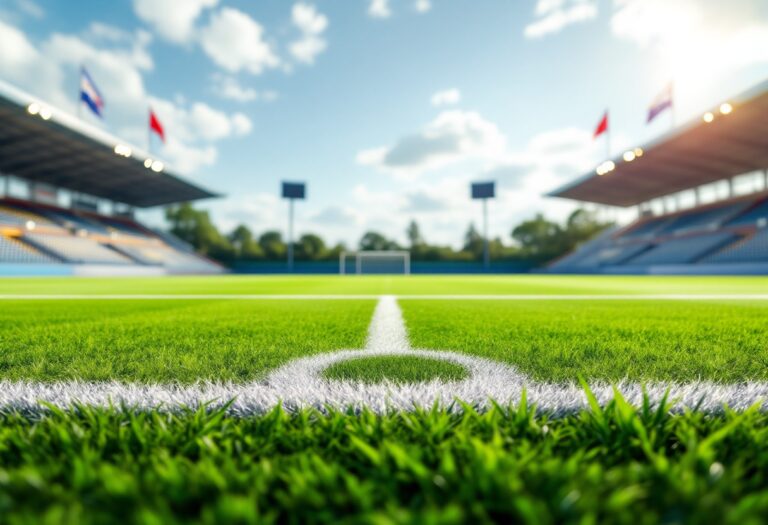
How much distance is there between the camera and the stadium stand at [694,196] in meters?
16.7

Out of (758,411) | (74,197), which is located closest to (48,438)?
(758,411)

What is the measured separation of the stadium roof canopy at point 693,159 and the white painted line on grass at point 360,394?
17.6 metres

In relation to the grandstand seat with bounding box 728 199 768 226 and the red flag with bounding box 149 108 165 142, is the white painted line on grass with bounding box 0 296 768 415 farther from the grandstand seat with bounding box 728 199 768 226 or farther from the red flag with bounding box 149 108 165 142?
the grandstand seat with bounding box 728 199 768 226

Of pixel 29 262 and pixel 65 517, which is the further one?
pixel 29 262

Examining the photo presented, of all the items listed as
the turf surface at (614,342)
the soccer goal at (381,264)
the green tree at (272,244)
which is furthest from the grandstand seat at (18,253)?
the green tree at (272,244)

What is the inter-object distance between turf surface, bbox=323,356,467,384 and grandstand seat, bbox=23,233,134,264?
80.4 feet

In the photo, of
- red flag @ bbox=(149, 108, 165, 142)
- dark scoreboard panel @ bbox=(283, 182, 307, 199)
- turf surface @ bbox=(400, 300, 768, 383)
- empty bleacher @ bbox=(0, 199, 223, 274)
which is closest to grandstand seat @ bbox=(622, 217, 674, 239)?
dark scoreboard panel @ bbox=(283, 182, 307, 199)

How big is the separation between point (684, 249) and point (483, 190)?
18354 millimetres

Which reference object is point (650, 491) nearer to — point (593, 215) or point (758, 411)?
point (758, 411)

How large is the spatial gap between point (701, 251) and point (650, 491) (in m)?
25.6

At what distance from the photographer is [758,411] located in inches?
35.0

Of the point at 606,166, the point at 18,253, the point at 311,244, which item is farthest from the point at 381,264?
the point at 18,253

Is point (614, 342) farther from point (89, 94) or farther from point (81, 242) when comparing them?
point (81, 242)

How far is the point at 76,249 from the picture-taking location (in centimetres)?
2194
